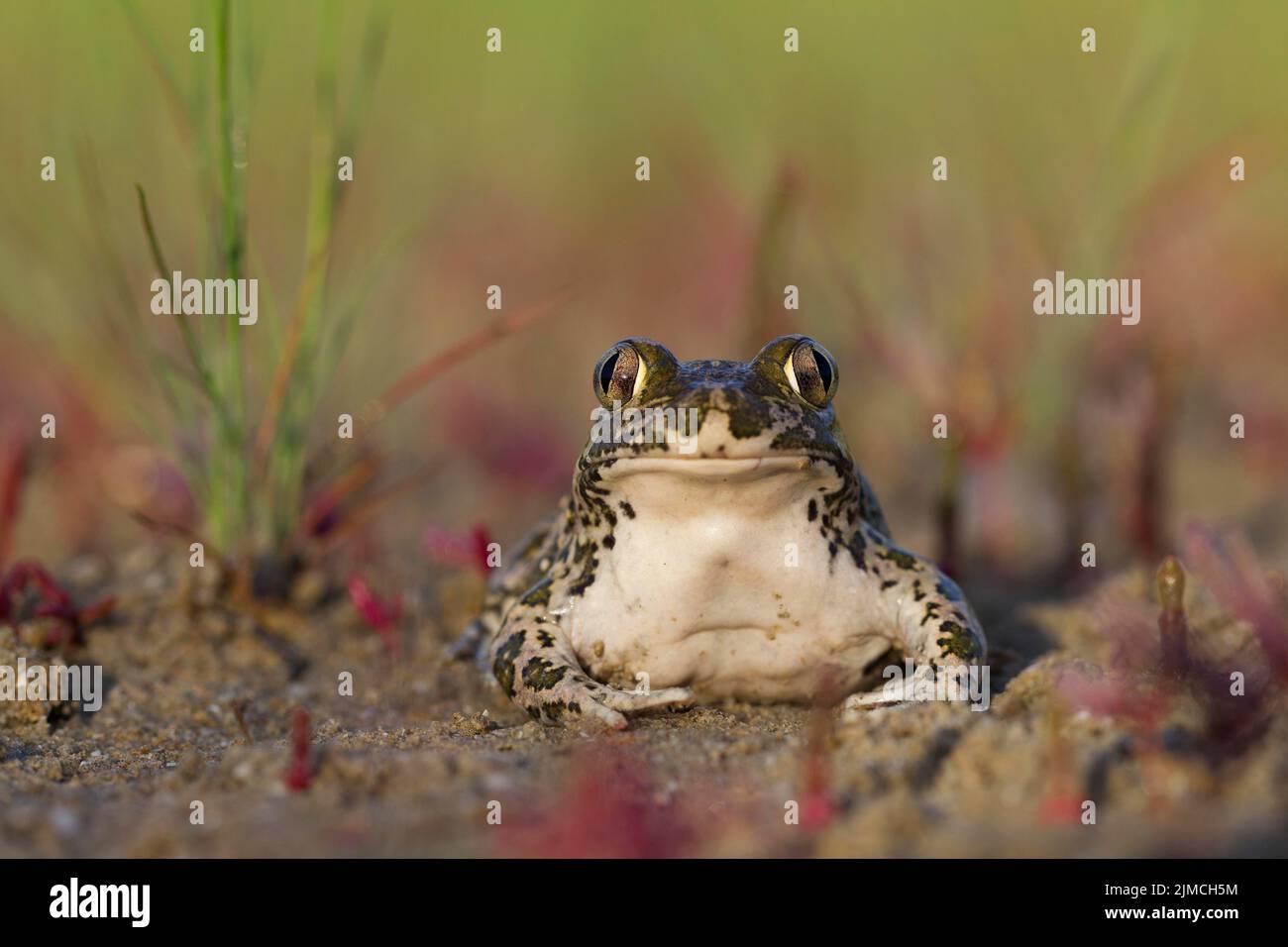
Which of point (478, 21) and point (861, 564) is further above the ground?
point (478, 21)

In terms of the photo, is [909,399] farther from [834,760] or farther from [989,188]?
[834,760]

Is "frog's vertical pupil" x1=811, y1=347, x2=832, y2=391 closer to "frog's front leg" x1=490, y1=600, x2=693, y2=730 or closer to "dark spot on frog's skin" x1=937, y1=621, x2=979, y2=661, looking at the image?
"dark spot on frog's skin" x1=937, y1=621, x2=979, y2=661

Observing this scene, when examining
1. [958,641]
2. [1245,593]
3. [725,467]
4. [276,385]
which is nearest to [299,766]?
[725,467]

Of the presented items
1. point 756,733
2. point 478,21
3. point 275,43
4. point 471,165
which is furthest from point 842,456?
point 478,21

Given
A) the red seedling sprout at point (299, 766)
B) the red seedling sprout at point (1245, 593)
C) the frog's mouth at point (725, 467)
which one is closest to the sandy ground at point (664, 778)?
the red seedling sprout at point (299, 766)

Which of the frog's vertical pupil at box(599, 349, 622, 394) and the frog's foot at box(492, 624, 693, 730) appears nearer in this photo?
the frog's foot at box(492, 624, 693, 730)

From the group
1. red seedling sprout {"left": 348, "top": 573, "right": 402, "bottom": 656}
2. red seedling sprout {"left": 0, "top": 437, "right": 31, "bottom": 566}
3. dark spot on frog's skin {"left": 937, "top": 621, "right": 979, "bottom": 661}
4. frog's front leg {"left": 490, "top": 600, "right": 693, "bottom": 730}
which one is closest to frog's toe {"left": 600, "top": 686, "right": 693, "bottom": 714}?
frog's front leg {"left": 490, "top": 600, "right": 693, "bottom": 730}
